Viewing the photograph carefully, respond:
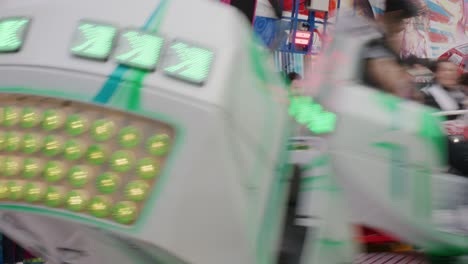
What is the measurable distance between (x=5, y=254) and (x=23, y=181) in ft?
7.68

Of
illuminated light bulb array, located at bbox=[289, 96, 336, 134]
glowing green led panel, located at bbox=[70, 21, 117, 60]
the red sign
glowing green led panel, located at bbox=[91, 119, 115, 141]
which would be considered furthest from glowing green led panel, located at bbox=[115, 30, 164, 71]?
the red sign

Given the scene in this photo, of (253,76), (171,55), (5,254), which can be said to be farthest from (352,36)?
(5,254)

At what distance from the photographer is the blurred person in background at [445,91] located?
3.62 meters

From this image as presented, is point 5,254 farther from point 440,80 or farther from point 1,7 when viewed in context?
point 440,80

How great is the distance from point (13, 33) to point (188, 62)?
→ 1.48ft

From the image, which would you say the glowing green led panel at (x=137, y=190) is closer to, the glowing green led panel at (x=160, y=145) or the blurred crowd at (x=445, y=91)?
the glowing green led panel at (x=160, y=145)

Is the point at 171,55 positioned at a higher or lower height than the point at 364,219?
higher

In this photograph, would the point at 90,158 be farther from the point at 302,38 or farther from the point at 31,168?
the point at 302,38

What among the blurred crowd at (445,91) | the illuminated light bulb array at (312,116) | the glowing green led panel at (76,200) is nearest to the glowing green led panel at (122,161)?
the glowing green led panel at (76,200)

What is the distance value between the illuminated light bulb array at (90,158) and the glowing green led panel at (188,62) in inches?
5.0

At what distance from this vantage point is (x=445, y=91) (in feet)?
12.0

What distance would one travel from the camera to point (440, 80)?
374 cm

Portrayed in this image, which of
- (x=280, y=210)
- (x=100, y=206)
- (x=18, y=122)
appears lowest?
(x=280, y=210)

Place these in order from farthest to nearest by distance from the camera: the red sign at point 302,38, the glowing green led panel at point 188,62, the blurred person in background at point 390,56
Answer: the red sign at point 302,38 → the blurred person in background at point 390,56 → the glowing green led panel at point 188,62
